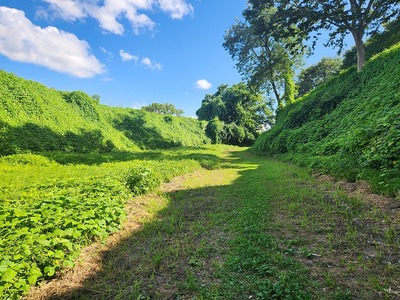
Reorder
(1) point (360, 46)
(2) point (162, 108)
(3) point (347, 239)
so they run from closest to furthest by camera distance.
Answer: (3) point (347, 239)
(1) point (360, 46)
(2) point (162, 108)

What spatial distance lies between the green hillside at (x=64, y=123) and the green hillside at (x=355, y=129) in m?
12.8

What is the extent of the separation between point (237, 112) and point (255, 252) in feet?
151

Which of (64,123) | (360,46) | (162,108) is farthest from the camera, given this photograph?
(162,108)

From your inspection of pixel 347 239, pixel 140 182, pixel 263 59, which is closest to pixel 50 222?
pixel 140 182

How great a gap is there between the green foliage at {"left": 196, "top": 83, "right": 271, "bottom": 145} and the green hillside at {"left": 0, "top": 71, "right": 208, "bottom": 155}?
2091 cm

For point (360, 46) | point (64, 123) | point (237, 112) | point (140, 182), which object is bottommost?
point (140, 182)

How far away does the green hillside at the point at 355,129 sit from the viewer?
20.3ft

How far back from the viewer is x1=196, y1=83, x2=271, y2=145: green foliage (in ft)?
153

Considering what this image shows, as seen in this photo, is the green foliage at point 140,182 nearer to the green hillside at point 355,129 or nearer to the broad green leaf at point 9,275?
the broad green leaf at point 9,275

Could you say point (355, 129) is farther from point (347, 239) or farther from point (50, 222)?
point (50, 222)

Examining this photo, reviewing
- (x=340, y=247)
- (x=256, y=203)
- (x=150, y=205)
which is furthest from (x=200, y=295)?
(x=150, y=205)

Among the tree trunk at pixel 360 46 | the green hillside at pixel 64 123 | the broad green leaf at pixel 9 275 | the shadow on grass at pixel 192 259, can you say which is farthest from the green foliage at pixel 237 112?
the broad green leaf at pixel 9 275

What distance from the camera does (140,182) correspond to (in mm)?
7457

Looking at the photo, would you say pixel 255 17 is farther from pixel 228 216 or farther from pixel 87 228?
pixel 87 228
